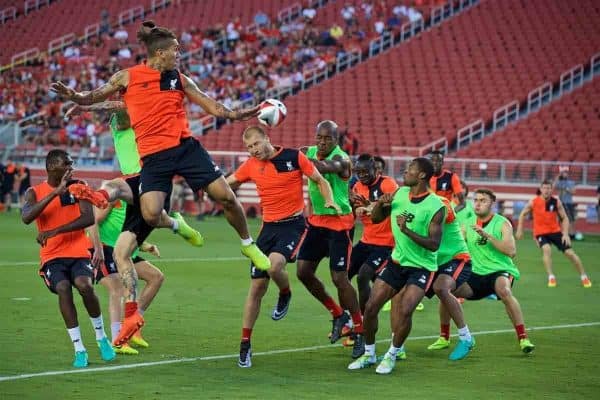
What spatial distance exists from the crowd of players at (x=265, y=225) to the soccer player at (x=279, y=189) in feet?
0.04

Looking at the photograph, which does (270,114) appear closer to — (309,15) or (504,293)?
(504,293)

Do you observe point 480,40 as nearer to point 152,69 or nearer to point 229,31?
point 229,31

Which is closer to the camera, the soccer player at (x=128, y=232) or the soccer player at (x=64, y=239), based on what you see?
the soccer player at (x=64, y=239)

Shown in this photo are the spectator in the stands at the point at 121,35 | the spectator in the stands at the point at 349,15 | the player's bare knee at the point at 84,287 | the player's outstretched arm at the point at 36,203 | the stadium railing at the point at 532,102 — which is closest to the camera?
the player's outstretched arm at the point at 36,203

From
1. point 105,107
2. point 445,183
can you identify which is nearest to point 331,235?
point 105,107

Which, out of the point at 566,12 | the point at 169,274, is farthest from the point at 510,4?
the point at 169,274

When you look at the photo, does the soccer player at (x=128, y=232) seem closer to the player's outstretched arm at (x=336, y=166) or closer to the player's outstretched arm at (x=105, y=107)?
the player's outstretched arm at (x=105, y=107)

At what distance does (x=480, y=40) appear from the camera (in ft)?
143

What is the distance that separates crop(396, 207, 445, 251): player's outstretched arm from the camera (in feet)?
36.2

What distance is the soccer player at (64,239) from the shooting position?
35.8 ft

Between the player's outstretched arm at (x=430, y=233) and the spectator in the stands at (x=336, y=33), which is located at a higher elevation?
the spectator in the stands at (x=336, y=33)

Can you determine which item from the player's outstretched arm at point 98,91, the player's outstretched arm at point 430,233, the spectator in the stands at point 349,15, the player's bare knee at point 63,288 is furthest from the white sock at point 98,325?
the spectator in the stands at point 349,15

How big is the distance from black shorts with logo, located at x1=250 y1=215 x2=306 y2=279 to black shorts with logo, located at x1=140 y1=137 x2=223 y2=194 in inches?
39.8

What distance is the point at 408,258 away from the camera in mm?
11227
